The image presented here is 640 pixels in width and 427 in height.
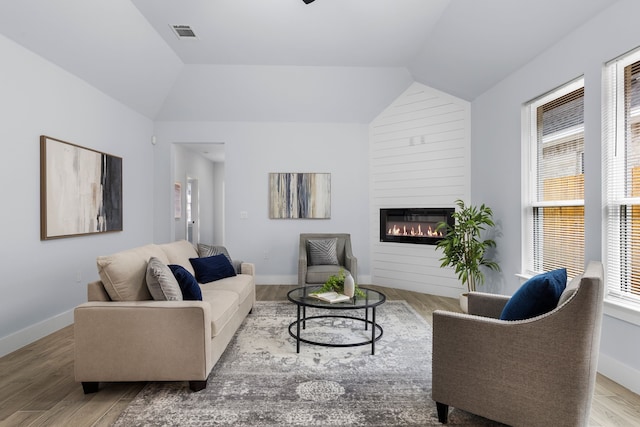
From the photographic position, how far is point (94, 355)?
2.14 m

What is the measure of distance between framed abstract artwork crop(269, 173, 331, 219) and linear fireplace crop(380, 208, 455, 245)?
3.43 feet

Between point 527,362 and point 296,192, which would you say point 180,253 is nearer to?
point 296,192

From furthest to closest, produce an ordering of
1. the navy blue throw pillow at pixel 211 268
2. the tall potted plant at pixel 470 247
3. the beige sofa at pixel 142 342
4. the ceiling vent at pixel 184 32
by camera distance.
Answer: the tall potted plant at pixel 470 247 < the ceiling vent at pixel 184 32 < the navy blue throw pillow at pixel 211 268 < the beige sofa at pixel 142 342

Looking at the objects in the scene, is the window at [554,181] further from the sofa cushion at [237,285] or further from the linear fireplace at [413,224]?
the sofa cushion at [237,285]

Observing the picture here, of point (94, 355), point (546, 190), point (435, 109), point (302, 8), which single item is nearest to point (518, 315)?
point (546, 190)

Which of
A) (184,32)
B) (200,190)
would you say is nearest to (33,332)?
(184,32)

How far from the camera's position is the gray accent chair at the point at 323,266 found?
4402 mm

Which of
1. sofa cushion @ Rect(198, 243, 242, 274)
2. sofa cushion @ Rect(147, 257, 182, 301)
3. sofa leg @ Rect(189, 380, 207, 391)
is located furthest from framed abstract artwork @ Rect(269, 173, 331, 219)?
sofa leg @ Rect(189, 380, 207, 391)

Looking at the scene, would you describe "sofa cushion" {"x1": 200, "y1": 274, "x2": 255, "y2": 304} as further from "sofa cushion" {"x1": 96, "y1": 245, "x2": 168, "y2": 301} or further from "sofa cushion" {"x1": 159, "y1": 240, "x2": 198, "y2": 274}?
"sofa cushion" {"x1": 96, "y1": 245, "x2": 168, "y2": 301}

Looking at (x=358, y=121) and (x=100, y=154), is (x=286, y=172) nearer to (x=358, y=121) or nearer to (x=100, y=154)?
(x=358, y=121)

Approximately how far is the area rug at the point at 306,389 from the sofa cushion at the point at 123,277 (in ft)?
2.04

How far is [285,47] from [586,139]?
3.34m

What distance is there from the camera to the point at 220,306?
2.63 metres

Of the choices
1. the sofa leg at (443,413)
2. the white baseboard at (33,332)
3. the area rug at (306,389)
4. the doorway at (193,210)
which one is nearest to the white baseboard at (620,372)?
the area rug at (306,389)
